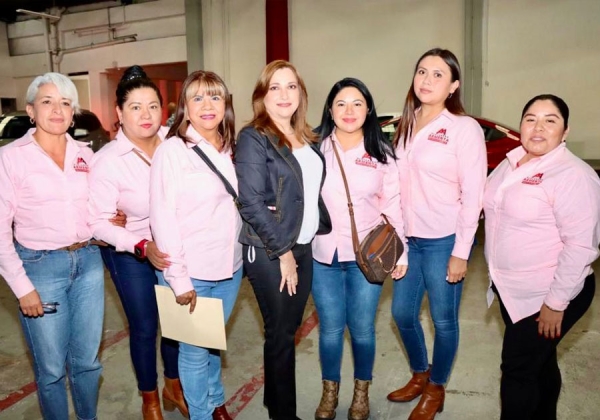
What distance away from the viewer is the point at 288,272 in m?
2.19

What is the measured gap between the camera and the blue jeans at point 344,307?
98.0 inches

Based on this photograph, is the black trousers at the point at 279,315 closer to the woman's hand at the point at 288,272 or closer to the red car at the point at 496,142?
the woman's hand at the point at 288,272

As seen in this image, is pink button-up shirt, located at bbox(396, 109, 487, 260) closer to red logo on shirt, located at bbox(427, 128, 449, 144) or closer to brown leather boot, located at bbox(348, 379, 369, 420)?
red logo on shirt, located at bbox(427, 128, 449, 144)

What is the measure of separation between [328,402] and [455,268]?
0.98 meters

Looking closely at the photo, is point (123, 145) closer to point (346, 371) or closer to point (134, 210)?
point (134, 210)

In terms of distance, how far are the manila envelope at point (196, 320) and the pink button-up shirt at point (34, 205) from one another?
456 mm

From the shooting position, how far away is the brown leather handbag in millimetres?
2363

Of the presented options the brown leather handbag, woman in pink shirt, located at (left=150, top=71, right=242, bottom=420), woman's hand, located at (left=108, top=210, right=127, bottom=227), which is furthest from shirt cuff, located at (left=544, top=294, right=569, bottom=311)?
woman's hand, located at (left=108, top=210, right=127, bottom=227)

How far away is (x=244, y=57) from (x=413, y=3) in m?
4.10

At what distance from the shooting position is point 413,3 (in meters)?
10.1

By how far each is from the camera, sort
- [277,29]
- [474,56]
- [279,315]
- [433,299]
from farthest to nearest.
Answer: [277,29] < [474,56] < [433,299] < [279,315]

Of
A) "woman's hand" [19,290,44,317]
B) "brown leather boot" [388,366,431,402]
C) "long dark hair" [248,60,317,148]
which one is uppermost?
"long dark hair" [248,60,317,148]

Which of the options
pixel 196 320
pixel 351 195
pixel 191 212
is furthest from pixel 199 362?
pixel 351 195

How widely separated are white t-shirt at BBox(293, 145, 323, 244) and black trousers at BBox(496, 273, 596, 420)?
915mm
